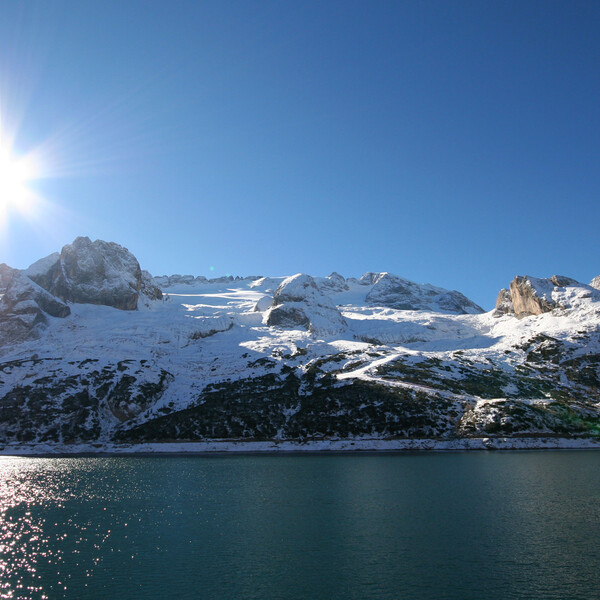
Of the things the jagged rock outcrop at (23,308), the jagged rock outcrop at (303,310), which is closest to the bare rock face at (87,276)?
the jagged rock outcrop at (23,308)

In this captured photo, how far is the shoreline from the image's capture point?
83.8 metres

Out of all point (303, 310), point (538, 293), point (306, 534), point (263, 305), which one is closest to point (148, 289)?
point (263, 305)

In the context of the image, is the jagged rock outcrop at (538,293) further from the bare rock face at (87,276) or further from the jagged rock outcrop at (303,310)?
the bare rock face at (87,276)

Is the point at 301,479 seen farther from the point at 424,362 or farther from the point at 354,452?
the point at 424,362

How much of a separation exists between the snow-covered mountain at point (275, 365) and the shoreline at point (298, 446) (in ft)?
6.67

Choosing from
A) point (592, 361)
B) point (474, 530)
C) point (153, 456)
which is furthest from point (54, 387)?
point (592, 361)

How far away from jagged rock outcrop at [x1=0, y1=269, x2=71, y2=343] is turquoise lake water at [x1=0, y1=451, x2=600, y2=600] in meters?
88.8

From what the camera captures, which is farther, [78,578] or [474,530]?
[474,530]

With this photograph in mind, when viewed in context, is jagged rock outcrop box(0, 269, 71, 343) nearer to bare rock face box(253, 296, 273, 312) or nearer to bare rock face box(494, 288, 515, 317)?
bare rock face box(253, 296, 273, 312)

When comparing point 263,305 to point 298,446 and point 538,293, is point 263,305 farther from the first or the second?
point 298,446

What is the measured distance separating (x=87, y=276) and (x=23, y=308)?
3130cm

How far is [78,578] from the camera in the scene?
2527cm

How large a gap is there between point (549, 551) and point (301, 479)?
31365 mm

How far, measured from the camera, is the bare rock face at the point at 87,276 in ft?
543
